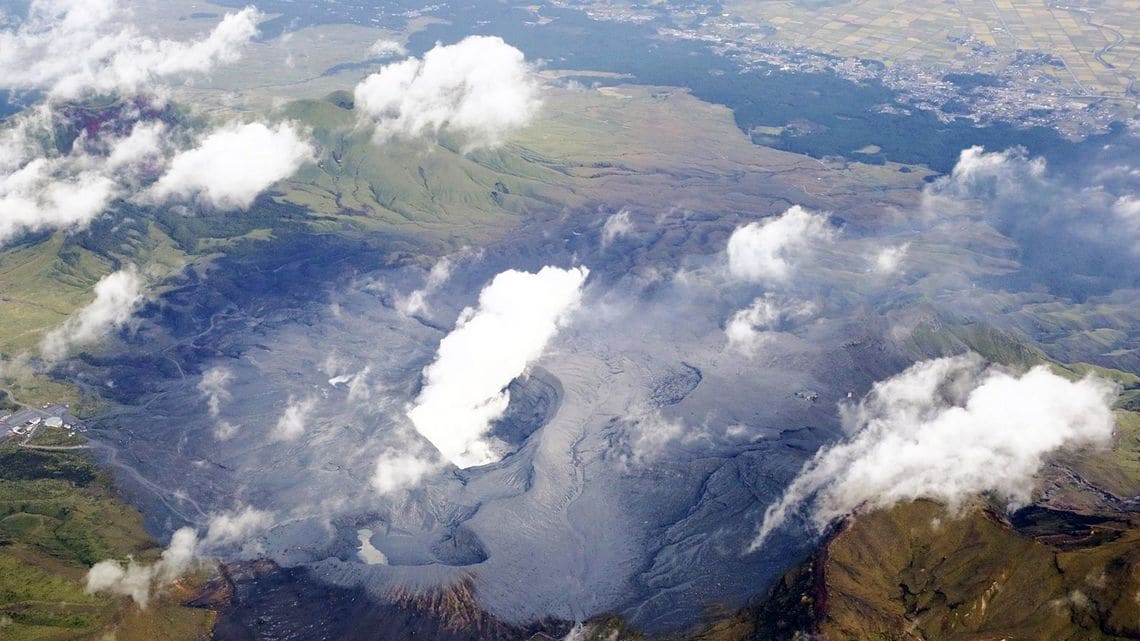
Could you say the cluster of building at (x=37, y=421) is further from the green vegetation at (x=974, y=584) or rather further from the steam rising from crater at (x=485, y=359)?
the green vegetation at (x=974, y=584)

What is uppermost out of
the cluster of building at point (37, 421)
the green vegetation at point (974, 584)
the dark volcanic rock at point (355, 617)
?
the green vegetation at point (974, 584)

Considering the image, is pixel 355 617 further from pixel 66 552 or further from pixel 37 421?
pixel 37 421

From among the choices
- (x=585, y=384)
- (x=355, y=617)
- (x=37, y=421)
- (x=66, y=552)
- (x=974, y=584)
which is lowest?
(x=37, y=421)

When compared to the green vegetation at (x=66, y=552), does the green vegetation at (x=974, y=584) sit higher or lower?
higher

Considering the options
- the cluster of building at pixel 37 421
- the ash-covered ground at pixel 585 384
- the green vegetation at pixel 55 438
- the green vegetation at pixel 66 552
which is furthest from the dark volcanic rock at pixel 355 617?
the cluster of building at pixel 37 421

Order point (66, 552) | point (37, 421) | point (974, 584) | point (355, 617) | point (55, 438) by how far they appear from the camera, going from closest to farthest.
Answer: point (974, 584) < point (355, 617) < point (66, 552) < point (55, 438) < point (37, 421)

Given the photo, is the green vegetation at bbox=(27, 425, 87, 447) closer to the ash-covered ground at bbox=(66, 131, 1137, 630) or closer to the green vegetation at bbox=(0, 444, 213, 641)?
the green vegetation at bbox=(0, 444, 213, 641)

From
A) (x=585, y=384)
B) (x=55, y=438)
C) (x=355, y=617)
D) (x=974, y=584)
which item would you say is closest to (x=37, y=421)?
(x=55, y=438)

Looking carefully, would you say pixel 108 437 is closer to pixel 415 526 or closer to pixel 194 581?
pixel 194 581

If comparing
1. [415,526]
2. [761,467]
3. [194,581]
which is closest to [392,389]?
[415,526]
